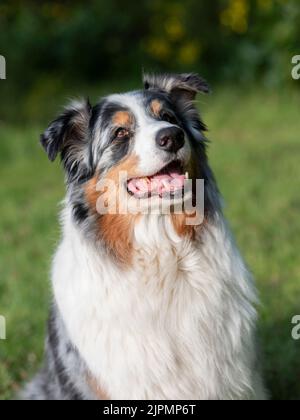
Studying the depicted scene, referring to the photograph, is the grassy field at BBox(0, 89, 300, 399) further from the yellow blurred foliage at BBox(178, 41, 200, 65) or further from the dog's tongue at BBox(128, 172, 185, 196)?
the yellow blurred foliage at BBox(178, 41, 200, 65)

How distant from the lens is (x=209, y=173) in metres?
4.32

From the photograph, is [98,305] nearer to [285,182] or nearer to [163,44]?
[285,182]

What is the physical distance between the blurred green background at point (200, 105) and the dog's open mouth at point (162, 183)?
3.63 feet

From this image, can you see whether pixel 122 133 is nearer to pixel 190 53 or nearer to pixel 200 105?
pixel 200 105

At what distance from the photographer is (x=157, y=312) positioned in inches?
167

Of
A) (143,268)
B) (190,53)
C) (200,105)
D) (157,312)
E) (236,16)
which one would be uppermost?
(236,16)

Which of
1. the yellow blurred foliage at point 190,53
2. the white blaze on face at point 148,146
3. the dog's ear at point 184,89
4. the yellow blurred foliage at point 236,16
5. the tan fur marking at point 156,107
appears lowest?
the white blaze on face at point 148,146

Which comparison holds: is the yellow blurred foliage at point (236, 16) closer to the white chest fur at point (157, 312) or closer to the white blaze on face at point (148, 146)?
the white blaze on face at point (148, 146)

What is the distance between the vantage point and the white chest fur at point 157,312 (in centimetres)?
421

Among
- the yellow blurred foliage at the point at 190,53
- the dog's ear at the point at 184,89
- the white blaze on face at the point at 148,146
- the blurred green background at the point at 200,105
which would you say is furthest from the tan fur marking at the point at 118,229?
the yellow blurred foliage at the point at 190,53

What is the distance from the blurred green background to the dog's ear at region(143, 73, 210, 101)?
2.04 feet

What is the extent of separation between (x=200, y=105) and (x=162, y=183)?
29.2 ft

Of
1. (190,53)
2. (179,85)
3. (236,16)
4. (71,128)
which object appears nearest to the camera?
(71,128)

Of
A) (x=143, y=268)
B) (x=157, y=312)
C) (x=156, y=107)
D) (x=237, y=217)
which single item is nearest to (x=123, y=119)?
(x=156, y=107)
